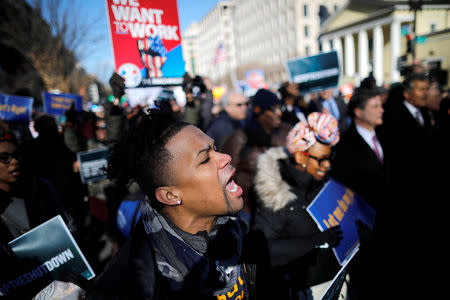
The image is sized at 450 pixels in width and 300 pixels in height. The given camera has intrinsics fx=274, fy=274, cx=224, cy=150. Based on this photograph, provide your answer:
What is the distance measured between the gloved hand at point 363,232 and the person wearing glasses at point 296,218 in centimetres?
28

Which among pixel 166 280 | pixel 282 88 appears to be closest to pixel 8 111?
pixel 166 280

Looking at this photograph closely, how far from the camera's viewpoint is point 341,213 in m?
1.97

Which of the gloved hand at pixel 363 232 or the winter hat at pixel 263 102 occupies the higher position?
the winter hat at pixel 263 102

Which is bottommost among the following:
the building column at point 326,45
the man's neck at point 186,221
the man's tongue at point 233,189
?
the man's neck at point 186,221

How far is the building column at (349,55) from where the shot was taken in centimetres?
4528

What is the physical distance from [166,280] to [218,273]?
0.86ft

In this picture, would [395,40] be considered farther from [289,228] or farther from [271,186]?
[289,228]

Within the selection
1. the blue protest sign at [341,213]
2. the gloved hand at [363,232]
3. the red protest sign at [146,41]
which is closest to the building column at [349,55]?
the red protest sign at [146,41]

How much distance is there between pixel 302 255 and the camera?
1.79 meters

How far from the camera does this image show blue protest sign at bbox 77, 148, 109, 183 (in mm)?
4734

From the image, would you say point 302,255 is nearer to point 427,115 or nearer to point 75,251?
point 75,251

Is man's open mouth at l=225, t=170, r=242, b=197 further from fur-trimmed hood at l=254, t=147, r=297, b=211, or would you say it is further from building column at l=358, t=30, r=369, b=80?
building column at l=358, t=30, r=369, b=80

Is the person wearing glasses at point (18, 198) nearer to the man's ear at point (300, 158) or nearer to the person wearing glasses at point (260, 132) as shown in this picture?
the person wearing glasses at point (260, 132)

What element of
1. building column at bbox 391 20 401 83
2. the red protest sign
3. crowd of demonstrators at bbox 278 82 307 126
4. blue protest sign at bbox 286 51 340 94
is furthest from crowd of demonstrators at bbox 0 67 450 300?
building column at bbox 391 20 401 83
